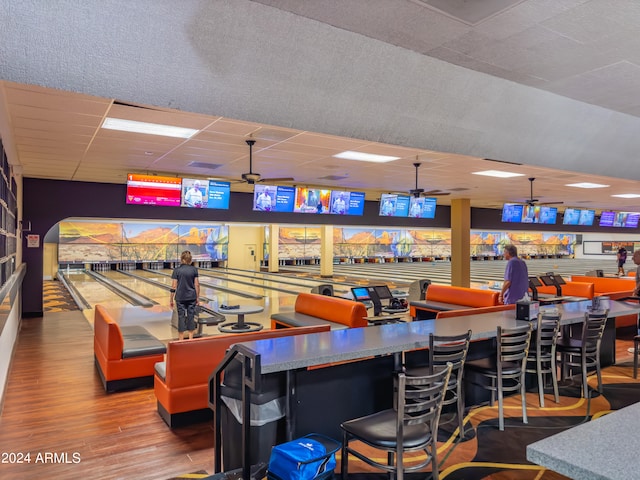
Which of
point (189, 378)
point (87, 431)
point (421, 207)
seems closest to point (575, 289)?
point (421, 207)

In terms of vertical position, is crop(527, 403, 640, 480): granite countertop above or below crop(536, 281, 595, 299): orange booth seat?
Result: above

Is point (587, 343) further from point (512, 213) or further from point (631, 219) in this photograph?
point (631, 219)

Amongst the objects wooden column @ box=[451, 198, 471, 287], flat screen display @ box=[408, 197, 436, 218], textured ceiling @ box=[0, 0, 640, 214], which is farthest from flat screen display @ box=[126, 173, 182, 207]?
wooden column @ box=[451, 198, 471, 287]

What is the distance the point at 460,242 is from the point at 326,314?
250 inches

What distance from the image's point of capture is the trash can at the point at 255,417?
2.54 meters

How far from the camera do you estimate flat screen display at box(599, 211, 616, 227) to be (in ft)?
45.5

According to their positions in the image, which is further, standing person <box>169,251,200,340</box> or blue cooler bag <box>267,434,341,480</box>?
standing person <box>169,251,200,340</box>

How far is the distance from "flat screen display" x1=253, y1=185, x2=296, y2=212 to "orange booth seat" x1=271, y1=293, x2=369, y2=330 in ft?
5.72

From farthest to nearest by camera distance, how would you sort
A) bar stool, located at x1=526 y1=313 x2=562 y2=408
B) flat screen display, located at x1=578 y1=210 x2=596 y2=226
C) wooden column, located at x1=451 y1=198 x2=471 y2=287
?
1. flat screen display, located at x1=578 y1=210 x2=596 y2=226
2. wooden column, located at x1=451 y1=198 x2=471 y2=287
3. bar stool, located at x1=526 y1=313 x2=562 y2=408

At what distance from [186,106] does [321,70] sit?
828mm

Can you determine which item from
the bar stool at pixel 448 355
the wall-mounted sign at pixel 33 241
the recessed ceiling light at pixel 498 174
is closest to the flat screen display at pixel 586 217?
the recessed ceiling light at pixel 498 174

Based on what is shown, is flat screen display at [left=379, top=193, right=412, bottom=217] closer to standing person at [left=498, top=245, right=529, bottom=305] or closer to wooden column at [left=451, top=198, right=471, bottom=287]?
wooden column at [left=451, top=198, right=471, bottom=287]

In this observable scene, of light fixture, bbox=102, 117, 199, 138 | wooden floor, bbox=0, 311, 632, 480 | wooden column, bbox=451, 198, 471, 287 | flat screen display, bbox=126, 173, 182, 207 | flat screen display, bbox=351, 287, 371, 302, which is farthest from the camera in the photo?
wooden column, bbox=451, 198, 471, 287

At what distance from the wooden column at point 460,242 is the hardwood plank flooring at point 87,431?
8092 mm
